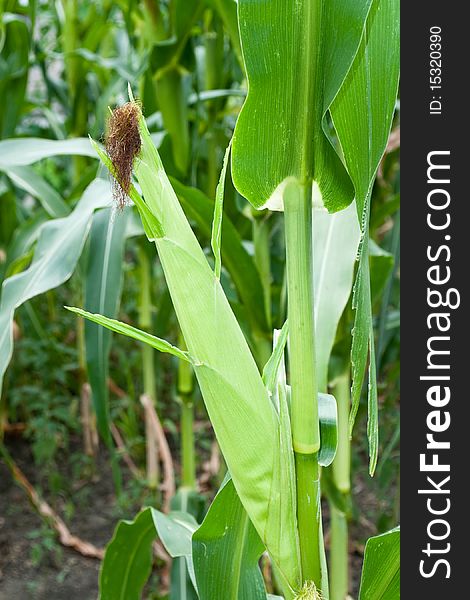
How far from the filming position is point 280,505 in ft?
1.22

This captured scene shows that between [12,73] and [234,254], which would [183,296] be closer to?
[234,254]

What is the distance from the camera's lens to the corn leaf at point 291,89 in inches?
13.3

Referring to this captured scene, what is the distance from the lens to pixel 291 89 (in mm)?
355

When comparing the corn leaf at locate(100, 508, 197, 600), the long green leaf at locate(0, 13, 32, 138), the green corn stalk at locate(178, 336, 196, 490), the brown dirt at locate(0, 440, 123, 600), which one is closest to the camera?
the corn leaf at locate(100, 508, 197, 600)

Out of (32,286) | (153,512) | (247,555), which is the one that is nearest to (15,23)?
(32,286)

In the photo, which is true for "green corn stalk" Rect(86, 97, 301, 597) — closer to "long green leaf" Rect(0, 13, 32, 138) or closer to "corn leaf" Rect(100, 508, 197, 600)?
"corn leaf" Rect(100, 508, 197, 600)

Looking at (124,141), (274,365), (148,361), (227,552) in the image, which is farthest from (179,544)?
(148,361)

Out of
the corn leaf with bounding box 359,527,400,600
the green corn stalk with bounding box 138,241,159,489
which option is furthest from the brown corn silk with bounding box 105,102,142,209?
the green corn stalk with bounding box 138,241,159,489

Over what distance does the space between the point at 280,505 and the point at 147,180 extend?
172 mm

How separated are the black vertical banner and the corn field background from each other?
2 centimetres

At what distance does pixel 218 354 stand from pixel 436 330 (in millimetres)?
113

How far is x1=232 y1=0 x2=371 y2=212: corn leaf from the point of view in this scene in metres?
0.34

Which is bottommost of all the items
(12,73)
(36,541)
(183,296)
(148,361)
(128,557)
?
(36,541)

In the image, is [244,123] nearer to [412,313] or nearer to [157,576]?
[412,313]
